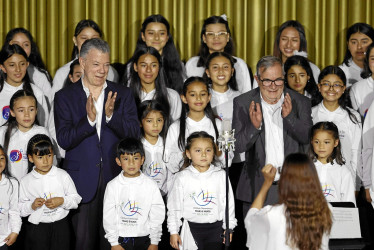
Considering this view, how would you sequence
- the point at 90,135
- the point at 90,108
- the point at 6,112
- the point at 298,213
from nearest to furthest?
the point at 298,213 → the point at 90,108 → the point at 90,135 → the point at 6,112

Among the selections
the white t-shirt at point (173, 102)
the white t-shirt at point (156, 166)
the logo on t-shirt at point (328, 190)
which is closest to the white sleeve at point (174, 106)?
the white t-shirt at point (173, 102)

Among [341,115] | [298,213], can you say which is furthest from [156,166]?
[298,213]

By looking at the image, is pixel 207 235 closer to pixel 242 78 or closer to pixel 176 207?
pixel 176 207

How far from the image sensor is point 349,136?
5262 mm

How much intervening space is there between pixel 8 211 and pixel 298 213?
222 centimetres

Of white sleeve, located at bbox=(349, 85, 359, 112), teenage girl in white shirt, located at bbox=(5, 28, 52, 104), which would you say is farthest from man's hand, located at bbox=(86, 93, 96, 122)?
white sleeve, located at bbox=(349, 85, 359, 112)

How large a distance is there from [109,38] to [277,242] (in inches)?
156

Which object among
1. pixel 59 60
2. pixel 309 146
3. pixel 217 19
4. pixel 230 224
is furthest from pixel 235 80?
pixel 59 60

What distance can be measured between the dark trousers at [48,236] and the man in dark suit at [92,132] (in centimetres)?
9

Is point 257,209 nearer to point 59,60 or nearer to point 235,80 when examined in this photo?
point 235,80

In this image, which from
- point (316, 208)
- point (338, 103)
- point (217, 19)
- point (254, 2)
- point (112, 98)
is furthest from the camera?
point (254, 2)

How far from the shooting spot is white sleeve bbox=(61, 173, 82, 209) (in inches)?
182

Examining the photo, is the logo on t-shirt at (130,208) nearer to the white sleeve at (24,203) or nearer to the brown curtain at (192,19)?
the white sleeve at (24,203)

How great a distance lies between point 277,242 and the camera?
3434mm
